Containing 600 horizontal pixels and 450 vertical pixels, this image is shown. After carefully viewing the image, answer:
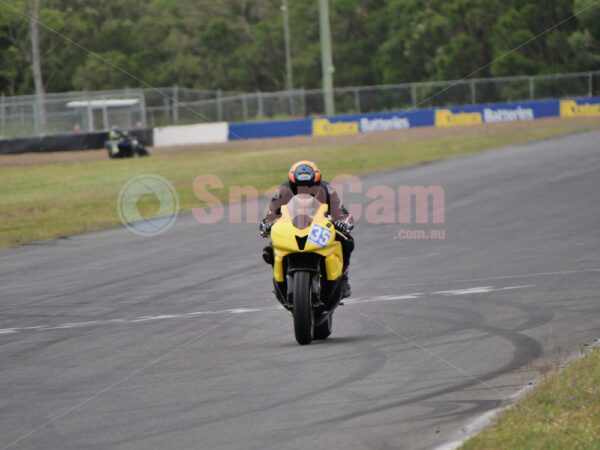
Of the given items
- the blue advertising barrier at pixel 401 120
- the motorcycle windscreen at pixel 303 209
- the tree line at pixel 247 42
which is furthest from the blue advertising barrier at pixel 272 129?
the motorcycle windscreen at pixel 303 209

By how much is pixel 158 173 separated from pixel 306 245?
2345cm

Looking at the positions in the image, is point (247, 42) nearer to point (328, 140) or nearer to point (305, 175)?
point (328, 140)

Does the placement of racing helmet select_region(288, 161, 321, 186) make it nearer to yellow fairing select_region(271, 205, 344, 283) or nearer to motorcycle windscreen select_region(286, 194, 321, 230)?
motorcycle windscreen select_region(286, 194, 321, 230)

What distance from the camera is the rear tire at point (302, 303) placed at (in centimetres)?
734

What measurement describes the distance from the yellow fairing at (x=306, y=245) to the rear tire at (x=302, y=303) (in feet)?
0.76

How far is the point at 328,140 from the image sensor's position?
4219cm

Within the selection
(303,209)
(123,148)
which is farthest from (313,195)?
(123,148)

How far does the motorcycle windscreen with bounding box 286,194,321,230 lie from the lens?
7.60 m

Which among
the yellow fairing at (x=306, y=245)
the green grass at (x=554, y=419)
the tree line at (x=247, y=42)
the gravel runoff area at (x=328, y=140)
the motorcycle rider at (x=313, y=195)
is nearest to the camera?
the green grass at (x=554, y=419)

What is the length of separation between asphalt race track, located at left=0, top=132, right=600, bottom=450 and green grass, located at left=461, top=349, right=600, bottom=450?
0.26 meters

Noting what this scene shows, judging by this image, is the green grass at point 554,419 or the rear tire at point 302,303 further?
the rear tire at point 302,303
